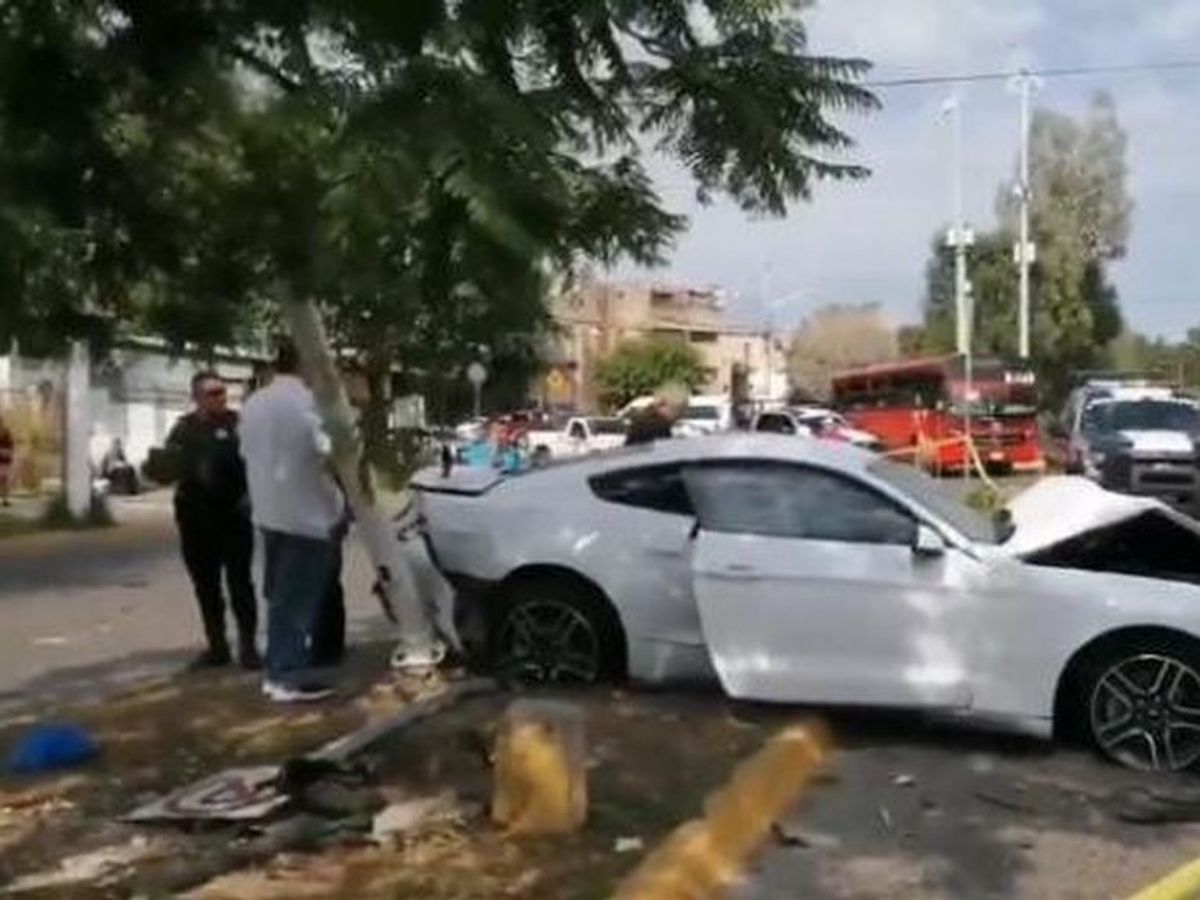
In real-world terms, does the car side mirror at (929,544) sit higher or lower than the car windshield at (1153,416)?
lower

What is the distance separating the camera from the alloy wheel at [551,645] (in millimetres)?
10648

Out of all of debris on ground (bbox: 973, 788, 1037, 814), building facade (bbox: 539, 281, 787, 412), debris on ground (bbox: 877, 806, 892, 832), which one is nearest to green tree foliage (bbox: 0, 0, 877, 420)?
building facade (bbox: 539, 281, 787, 412)

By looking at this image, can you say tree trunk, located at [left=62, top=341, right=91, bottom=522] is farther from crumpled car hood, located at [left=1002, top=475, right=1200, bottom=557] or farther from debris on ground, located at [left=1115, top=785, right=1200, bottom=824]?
debris on ground, located at [left=1115, top=785, right=1200, bottom=824]

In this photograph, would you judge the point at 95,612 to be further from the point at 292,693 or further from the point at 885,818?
the point at 885,818

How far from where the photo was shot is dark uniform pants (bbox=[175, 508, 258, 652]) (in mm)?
11219

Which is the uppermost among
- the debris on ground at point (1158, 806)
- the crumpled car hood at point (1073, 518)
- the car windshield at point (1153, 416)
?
the car windshield at point (1153, 416)

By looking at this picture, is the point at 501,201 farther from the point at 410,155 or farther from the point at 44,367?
the point at 44,367

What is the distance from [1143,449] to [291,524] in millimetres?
20324

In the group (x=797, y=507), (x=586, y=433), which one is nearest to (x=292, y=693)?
(x=797, y=507)

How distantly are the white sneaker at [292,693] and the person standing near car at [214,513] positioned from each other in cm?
118

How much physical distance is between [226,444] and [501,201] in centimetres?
816

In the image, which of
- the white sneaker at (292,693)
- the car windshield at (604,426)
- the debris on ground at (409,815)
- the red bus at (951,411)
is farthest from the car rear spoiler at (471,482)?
the car windshield at (604,426)

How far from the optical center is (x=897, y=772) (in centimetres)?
914

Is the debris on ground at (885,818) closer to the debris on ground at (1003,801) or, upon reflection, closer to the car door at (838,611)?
the debris on ground at (1003,801)
